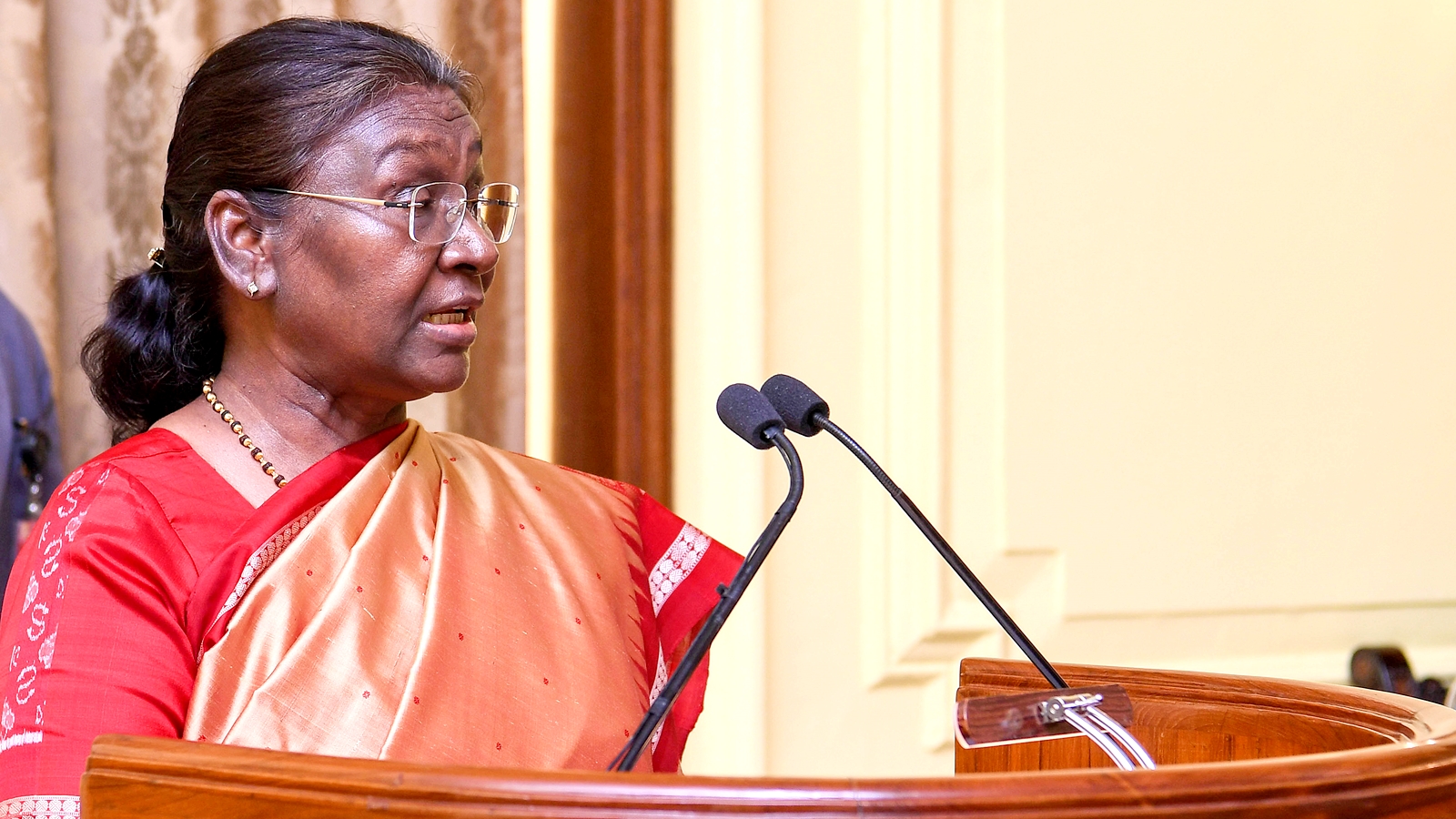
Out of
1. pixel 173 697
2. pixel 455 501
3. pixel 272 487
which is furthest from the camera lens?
pixel 455 501

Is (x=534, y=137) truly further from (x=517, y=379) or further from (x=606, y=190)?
(x=517, y=379)

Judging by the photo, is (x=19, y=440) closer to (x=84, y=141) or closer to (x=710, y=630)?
(x=84, y=141)

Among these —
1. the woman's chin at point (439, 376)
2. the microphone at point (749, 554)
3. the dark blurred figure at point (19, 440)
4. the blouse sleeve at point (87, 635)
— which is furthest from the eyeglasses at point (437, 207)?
the dark blurred figure at point (19, 440)

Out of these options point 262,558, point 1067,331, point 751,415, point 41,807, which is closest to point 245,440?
point 262,558

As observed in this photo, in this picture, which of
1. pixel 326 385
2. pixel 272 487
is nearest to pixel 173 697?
pixel 272 487

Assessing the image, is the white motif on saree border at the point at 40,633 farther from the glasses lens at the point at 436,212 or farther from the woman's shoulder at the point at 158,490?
the glasses lens at the point at 436,212

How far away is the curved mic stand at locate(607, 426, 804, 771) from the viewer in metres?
0.85

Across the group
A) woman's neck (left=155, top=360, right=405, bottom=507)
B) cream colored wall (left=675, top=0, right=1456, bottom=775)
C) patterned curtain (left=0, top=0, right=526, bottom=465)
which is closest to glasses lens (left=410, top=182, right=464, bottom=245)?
woman's neck (left=155, top=360, right=405, bottom=507)

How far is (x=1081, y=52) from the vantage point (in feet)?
8.18

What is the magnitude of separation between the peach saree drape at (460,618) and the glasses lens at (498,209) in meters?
0.26

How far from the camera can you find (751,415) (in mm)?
1036

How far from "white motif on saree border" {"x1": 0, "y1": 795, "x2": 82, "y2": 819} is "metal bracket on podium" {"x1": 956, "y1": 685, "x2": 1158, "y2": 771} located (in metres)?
0.71

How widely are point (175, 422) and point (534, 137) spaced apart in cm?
104

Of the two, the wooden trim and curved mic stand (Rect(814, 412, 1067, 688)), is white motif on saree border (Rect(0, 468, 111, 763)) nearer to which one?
curved mic stand (Rect(814, 412, 1067, 688))
